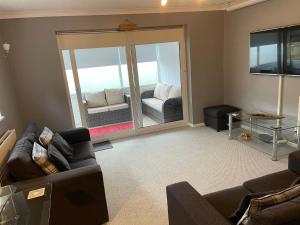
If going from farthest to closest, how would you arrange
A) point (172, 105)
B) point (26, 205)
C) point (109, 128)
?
1. point (172, 105)
2. point (109, 128)
3. point (26, 205)

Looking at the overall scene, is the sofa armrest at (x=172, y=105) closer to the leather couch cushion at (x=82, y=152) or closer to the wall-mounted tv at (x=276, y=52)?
the wall-mounted tv at (x=276, y=52)

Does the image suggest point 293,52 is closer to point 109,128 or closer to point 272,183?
point 272,183

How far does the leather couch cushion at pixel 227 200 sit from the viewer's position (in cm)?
161

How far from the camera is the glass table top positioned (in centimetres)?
324

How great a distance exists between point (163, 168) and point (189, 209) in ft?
5.92

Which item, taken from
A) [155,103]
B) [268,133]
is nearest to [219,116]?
[268,133]

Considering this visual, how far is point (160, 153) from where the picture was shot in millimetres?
3623

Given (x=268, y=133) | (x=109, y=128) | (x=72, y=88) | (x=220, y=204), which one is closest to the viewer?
(x=220, y=204)

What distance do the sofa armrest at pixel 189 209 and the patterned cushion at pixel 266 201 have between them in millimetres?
159

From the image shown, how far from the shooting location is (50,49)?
3.64 meters

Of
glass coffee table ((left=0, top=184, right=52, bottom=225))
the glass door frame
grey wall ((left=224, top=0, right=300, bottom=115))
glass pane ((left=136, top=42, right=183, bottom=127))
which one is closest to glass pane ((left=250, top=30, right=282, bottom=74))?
grey wall ((left=224, top=0, right=300, bottom=115))

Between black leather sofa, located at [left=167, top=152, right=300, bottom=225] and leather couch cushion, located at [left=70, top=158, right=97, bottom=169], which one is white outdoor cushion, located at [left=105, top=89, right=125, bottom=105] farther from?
black leather sofa, located at [left=167, top=152, right=300, bottom=225]

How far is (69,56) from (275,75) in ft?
10.9

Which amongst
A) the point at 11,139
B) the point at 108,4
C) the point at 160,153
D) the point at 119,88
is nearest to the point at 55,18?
the point at 108,4
